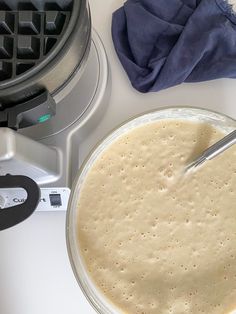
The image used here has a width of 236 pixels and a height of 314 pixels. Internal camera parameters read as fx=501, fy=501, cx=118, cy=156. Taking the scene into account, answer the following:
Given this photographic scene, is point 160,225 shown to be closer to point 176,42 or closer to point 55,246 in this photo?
point 55,246

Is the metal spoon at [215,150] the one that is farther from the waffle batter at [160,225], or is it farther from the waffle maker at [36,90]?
the waffle maker at [36,90]

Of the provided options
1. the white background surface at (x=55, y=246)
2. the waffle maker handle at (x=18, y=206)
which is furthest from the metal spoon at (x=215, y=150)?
the waffle maker handle at (x=18, y=206)

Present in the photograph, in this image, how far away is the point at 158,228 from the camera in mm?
813

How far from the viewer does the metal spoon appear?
0.77 metres

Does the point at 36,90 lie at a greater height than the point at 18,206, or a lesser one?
greater

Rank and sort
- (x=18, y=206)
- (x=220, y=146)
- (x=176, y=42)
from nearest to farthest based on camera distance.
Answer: (x=18, y=206) → (x=220, y=146) → (x=176, y=42)

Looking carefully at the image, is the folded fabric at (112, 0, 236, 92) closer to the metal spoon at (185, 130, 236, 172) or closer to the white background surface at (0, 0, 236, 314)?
the white background surface at (0, 0, 236, 314)

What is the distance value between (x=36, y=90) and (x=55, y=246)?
0.32 metres

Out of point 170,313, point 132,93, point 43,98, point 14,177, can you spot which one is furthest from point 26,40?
point 170,313

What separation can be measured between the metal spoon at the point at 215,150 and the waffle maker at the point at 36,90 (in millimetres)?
201

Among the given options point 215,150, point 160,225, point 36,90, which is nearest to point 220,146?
point 215,150

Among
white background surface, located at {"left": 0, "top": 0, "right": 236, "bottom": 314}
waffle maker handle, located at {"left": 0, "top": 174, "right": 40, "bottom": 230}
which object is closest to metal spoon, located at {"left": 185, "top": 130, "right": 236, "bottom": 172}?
white background surface, located at {"left": 0, "top": 0, "right": 236, "bottom": 314}

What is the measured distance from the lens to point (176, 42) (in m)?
0.91

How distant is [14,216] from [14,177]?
5 centimetres
